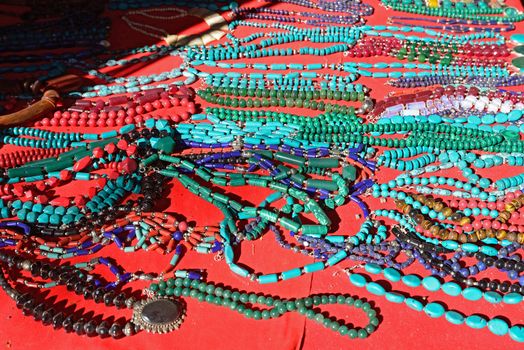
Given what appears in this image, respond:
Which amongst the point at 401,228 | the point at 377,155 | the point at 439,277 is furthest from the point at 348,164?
the point at 439,277

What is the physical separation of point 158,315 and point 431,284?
125 centimetres

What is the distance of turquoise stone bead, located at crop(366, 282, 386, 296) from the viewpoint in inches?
96.7

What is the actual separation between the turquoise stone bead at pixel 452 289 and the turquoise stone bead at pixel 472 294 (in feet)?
0.10

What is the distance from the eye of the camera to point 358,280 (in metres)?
2.49

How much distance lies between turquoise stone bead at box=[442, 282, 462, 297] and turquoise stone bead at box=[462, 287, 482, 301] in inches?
1.2

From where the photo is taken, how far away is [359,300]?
2422mm

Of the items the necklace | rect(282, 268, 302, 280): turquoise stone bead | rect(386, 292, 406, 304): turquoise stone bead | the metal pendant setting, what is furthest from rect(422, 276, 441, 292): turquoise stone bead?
the necklace

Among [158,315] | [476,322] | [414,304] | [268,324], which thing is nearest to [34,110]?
[158,315]

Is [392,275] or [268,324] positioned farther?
[392,275]

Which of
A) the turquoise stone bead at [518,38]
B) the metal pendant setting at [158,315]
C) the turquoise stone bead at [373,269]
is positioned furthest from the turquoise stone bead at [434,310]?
the turquoise stone bead at [518,38]

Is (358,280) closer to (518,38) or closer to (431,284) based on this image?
(431,284)

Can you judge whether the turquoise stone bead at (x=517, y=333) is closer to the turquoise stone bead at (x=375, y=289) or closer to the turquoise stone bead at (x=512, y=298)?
the turquoise stone bead at (x=512, y=298)

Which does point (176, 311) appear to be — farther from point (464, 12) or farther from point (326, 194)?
point (464, 12)

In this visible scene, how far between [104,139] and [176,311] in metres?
1.26
